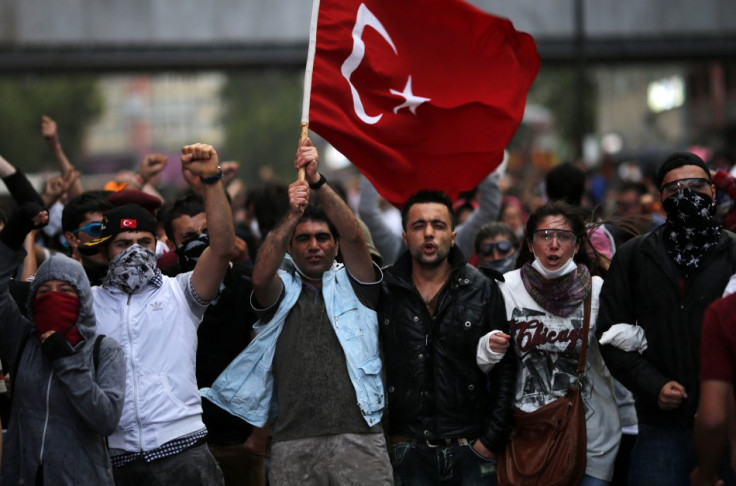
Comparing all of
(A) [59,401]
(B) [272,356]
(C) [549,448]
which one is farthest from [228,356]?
(C) [549,448]

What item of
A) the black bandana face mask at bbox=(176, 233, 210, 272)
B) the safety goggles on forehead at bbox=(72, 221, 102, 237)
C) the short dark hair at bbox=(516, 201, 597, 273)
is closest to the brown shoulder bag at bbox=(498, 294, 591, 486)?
the short dark hair at bbox=(516, 201, 597, 273)

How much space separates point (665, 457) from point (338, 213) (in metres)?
2.04

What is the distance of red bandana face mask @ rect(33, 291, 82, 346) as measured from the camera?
578 cm

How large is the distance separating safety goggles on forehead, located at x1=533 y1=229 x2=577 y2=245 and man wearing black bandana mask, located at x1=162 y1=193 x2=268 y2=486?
1695 millimetres

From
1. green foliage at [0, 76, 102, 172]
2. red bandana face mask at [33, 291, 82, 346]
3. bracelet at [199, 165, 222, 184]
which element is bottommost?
red bandana face mask at [33, 291, 82, 346]

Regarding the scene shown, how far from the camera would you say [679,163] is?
21.3 ft

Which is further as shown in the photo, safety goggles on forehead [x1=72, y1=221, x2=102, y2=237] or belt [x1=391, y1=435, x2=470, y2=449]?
safety goggles on forehead [x1=72, y1=221, x2=102, y2=237]

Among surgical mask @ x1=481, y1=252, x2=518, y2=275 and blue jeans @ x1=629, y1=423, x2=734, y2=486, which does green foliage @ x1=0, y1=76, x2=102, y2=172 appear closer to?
surgical mask @ x1=481, y1=252, x2=518, y2=275

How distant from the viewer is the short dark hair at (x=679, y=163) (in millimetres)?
6477

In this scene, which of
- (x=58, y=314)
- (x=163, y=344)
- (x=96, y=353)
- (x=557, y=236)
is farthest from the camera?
(x=557, y=236)

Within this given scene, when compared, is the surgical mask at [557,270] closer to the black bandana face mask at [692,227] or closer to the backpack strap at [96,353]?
the black bandana face mask at [692,227]

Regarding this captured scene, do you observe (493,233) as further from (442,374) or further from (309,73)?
(442,374)

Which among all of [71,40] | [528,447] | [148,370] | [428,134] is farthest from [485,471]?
[71,40]

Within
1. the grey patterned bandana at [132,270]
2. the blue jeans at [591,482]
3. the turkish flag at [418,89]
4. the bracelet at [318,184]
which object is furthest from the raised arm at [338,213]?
the blue jeans at [591,482]
